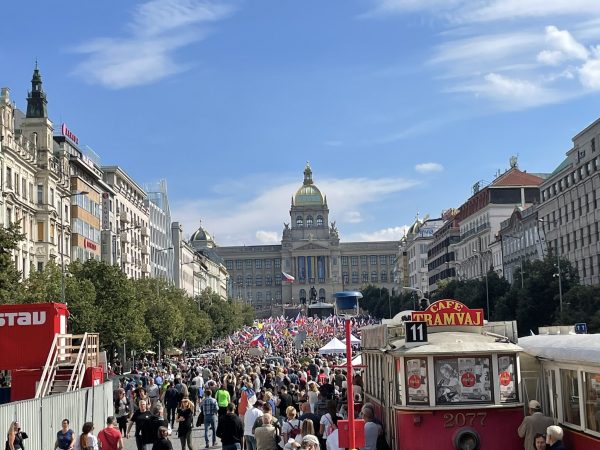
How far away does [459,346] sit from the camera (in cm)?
1767

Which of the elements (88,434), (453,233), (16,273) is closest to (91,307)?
(16,273)

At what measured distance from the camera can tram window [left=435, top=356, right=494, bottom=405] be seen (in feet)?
57.6

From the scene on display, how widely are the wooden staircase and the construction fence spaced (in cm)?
64

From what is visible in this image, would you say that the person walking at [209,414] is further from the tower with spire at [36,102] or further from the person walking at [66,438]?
the tower with spire at [36,102]

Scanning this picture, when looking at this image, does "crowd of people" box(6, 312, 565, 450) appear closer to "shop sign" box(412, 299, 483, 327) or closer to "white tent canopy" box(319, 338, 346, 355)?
"shop sign" box(412, 299, 483, 327)

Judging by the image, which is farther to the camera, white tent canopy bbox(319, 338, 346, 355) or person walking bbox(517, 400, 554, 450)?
white tent canopy bbox(319, 338, 346, 355)

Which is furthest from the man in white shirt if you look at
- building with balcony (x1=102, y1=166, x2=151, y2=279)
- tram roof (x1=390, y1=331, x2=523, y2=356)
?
building with balcony (x1=102, y1=166, x2=151, y2=279)

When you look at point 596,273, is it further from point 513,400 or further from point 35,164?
point 513,400

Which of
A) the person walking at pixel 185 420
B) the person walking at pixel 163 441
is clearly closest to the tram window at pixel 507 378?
the person walking at pixel 163 441

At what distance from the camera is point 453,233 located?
152 meters

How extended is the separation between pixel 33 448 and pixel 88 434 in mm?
5522

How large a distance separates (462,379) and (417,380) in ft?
2.42

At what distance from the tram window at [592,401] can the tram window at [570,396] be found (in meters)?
0.47

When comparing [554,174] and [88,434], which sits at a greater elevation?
[554,174]
